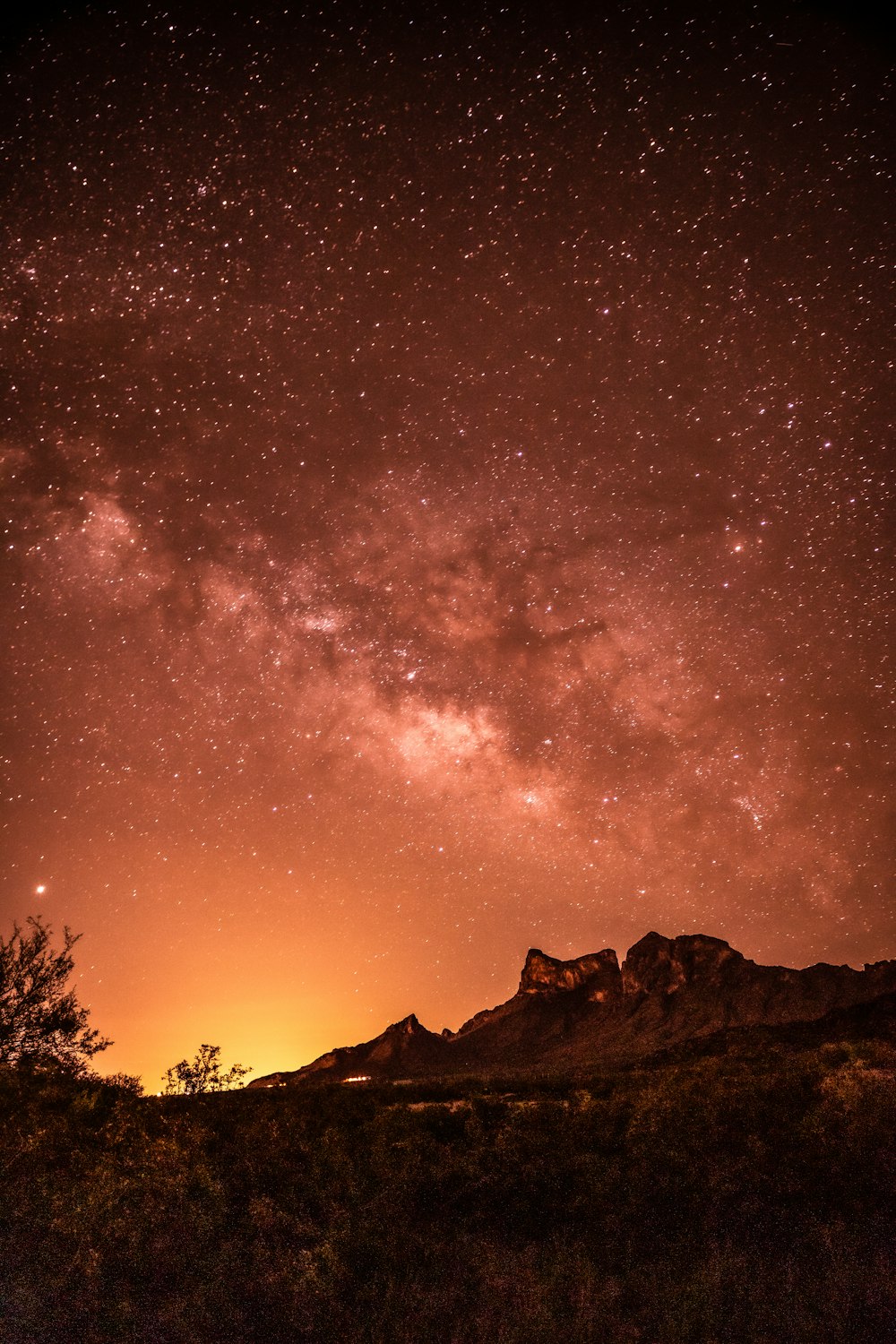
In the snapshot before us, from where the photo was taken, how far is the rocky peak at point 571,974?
150500mm

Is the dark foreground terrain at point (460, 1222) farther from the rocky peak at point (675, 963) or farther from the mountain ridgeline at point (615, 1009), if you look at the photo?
the rocky peak at point (675, 963)

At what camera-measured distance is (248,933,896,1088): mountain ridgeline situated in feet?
357

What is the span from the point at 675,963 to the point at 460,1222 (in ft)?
483

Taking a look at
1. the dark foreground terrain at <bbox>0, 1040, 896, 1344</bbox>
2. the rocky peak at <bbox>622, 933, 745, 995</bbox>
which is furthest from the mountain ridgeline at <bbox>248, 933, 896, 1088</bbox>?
the dark foreground terrain at <bbox>0, 1040, 896, 1344</bbox>

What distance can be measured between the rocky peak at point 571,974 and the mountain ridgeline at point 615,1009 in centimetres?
24

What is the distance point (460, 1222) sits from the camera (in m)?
10.6

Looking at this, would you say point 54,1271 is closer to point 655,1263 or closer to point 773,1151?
point 655,1263

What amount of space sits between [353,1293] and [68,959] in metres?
17.8

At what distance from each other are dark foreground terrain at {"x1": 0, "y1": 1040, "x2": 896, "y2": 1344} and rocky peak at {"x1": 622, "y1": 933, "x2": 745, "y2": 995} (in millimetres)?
134475

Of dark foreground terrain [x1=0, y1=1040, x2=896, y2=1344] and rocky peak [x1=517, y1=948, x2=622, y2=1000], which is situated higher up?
dark foreground terrain [x1=0, y1=1040, x2=896, y2=1344]

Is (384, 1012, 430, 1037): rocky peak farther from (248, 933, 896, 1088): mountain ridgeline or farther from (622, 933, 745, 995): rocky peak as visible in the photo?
(622, 933, 745, 995): rocky peak

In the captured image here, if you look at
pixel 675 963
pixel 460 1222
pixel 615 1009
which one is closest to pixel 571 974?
pixel 615 1009

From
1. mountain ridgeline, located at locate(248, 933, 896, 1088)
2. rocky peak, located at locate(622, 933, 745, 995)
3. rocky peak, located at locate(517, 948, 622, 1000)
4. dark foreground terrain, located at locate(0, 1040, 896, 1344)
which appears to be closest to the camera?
dark foreground terrain, located at locate(0, 1040, 896, 1344)

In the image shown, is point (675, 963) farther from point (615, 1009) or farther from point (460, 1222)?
point (460, 1222)
